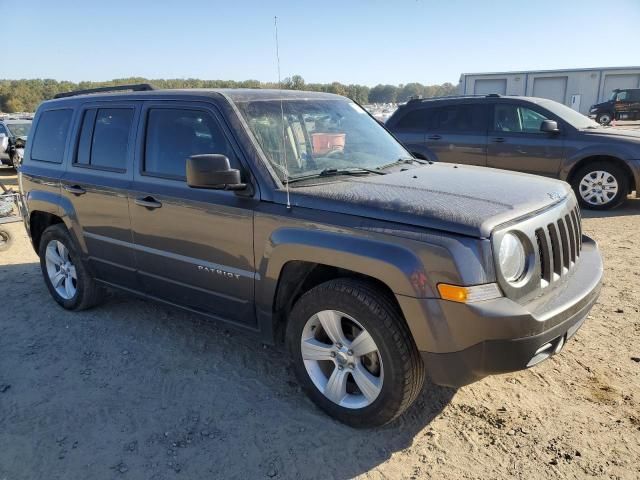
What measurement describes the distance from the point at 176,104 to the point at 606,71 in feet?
160

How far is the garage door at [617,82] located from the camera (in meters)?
42.4

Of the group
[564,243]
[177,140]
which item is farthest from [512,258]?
[177,140]

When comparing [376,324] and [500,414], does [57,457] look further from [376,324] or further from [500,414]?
[500,414]

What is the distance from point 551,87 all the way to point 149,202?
49127mm

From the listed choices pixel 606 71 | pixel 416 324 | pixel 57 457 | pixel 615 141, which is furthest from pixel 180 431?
pixel 606 71

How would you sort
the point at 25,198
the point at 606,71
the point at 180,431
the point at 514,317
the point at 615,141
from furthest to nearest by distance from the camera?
the point at 606,71 → the point at 615,141 → the point at 25,198 → the point at 180,431 → the point at 514,317

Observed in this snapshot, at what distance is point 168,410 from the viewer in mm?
3211

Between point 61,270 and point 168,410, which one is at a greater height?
point 61,270

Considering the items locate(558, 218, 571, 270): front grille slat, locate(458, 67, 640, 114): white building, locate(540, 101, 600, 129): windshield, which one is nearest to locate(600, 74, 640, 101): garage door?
locate(458, 67, 640, 114): white building

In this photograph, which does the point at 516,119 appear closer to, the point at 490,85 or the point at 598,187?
the point at 598,187

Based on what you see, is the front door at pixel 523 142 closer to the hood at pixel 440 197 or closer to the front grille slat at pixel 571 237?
the hood at pixel 440 197

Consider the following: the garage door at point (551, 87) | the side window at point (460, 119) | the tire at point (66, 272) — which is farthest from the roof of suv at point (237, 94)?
the garage door at point (551, 87)

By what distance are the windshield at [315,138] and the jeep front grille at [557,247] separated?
130 cm

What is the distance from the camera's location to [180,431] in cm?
301
